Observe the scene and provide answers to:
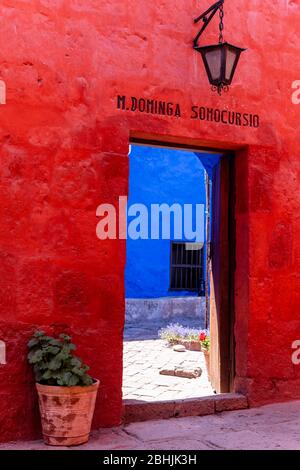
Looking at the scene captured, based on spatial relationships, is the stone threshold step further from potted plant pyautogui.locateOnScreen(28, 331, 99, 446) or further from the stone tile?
potted plant pyautogui.locateOnScreen(28, 331, 99, 446)

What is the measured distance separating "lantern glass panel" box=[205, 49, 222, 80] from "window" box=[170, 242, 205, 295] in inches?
366

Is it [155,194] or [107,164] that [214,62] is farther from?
[155,194]

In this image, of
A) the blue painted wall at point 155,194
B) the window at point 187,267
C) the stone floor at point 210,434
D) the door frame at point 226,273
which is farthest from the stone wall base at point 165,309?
the stone floor at point 210,434

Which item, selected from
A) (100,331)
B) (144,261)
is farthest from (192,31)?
(144,261)

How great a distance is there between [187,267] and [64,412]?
33.4ft

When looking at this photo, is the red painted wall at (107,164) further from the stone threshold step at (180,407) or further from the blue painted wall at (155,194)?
the blue painted wall at (155,194)

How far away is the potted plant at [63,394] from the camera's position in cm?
372

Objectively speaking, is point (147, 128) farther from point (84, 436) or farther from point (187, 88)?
point (84, 436)

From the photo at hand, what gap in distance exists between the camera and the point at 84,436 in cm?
383

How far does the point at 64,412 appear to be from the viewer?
147 inches

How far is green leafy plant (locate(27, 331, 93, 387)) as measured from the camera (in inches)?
148

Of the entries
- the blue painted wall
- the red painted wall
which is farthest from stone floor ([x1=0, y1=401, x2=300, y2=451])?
the blue painted wall

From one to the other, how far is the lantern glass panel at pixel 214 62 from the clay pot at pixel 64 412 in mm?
2570

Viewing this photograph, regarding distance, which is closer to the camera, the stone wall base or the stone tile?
the stone tile
